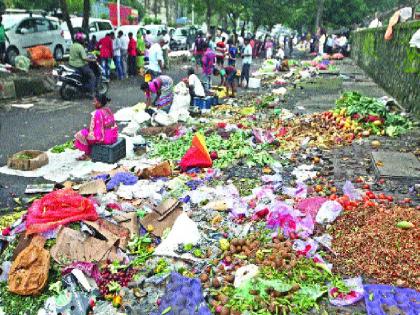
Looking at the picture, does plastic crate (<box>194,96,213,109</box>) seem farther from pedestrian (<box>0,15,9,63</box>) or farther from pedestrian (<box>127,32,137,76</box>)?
pedestrian (<box>0,15,9,63</box>)

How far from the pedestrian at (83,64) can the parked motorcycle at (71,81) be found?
0.11 meters

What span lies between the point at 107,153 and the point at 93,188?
140 centimetres

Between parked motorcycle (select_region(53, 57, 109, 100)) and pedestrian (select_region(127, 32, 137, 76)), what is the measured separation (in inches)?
166

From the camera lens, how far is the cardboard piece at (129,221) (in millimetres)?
4586

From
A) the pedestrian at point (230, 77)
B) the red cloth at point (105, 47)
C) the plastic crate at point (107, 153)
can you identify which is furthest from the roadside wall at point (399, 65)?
the red cloth at point (105, 47)

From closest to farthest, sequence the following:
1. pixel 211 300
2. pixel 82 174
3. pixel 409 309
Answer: pixel 409 309
pixel 211 300
pixel 82 174

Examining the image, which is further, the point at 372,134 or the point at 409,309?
the point at 372,134

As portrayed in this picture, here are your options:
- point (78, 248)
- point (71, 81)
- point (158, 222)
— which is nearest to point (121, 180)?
point (158, 222)

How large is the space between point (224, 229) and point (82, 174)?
2.93 metres

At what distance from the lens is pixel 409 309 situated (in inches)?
130

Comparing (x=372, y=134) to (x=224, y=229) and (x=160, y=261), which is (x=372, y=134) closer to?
(x=224, y=229)

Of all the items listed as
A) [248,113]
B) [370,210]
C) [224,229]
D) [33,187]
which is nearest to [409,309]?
[370,210]

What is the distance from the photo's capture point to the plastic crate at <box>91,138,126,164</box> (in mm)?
6906

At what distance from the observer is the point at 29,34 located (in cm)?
1565
